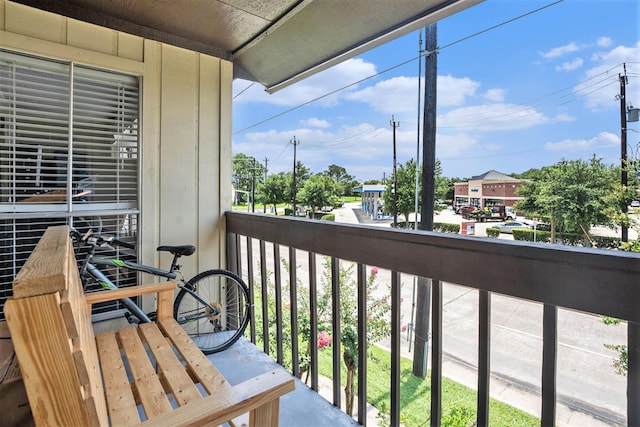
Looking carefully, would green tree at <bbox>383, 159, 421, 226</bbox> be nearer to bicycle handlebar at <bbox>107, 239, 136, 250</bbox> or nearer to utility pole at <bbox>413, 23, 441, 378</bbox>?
utility pole at <bbox>413, 23, 441, 378</bbox>

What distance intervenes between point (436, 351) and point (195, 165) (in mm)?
2218

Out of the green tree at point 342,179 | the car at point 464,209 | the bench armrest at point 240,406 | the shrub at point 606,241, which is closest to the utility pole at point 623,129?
the shrub at point 606,241

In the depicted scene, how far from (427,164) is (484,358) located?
514 centimetres

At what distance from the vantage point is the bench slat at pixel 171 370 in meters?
1.26

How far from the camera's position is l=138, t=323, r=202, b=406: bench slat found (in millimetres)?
1260

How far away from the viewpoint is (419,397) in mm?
4879

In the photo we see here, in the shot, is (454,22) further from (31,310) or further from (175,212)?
(31,310)

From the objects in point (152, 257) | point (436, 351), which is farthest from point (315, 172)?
point (436, 351)

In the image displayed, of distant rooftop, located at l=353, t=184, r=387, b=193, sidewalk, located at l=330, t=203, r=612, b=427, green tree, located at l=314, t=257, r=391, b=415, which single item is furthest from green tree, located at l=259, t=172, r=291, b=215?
green tree, located at l=314, t=257, r=391, b=415

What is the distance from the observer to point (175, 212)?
2619mm

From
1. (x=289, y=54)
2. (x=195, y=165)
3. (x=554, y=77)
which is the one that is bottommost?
(x=195, y=165)

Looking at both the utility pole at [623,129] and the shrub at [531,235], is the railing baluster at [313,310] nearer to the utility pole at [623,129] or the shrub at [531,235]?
the utility pole at [623,129]

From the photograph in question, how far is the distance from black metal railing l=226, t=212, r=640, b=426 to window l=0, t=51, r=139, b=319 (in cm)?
141

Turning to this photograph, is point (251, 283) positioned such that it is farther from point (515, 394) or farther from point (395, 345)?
point (515, 394)
